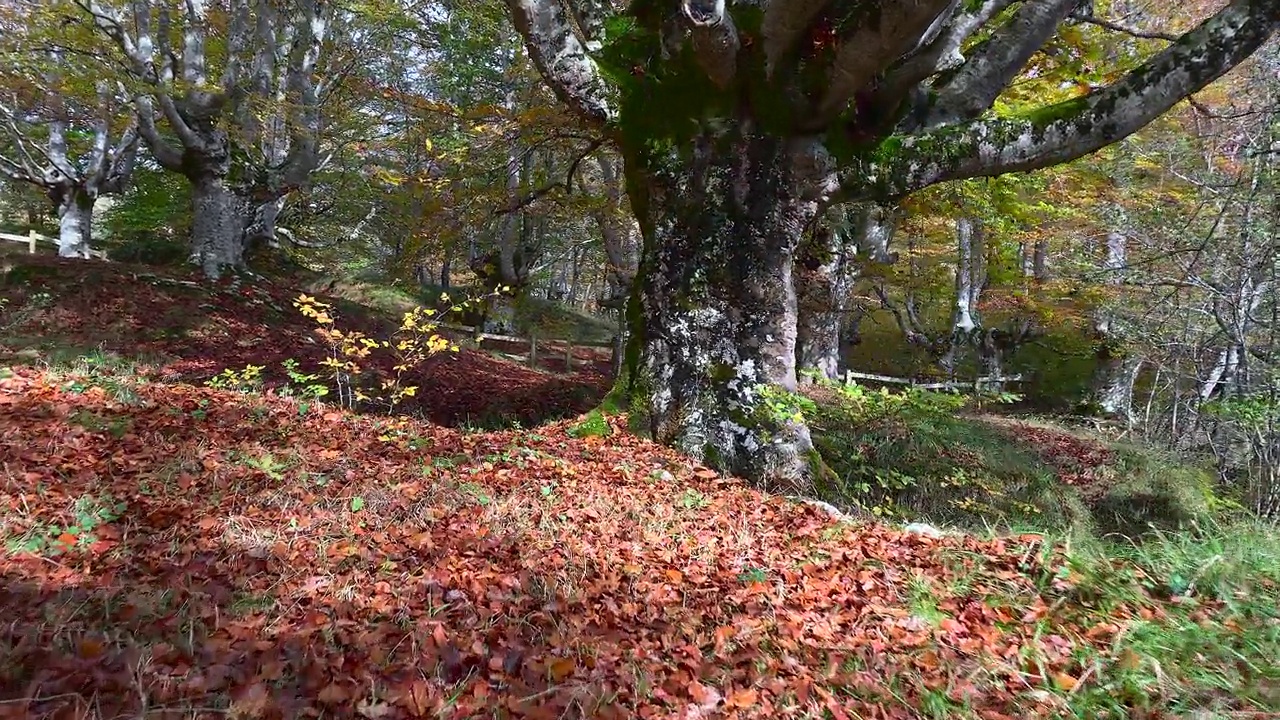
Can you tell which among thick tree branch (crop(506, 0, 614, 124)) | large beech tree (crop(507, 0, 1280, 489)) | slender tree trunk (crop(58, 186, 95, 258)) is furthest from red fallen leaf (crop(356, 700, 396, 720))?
slender tree trunk (crop(58, 186, 95, 258))

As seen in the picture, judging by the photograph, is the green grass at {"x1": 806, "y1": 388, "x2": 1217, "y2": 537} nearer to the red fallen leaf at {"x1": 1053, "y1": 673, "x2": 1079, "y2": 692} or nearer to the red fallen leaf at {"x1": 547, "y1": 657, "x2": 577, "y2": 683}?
the red fallen leaf at {"x1": 1053, "y1": 673, "x2": 1079, "y2": 692}

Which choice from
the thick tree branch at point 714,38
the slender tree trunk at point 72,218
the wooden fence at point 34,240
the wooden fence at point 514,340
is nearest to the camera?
Answer: the thick tree branch at point 714,38

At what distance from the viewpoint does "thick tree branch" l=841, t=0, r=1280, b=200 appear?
15.9 feet

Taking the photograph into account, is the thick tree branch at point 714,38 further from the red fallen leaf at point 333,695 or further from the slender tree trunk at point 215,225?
the slender tree trunk at point 215,225

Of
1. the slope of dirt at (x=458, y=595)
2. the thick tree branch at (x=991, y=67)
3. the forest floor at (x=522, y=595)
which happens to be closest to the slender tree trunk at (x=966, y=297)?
the thick tree branch at (x=991, y=67)

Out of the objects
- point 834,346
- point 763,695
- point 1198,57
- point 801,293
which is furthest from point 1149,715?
point 834,346

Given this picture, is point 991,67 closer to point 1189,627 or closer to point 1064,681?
point 1189,627

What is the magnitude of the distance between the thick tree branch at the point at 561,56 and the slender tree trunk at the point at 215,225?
28.2ft

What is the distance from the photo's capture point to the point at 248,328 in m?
9.79

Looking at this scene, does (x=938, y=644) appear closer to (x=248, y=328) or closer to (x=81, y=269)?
(x=248, y=328)

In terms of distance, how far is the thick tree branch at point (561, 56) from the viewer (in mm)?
5426

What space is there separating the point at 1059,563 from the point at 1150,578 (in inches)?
13.3

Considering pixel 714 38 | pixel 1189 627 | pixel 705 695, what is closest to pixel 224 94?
pixel 714 38

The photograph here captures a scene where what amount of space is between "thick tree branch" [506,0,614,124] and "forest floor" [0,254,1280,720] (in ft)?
10.4
